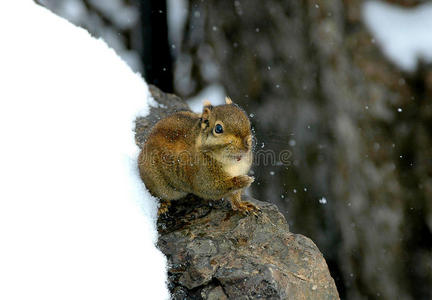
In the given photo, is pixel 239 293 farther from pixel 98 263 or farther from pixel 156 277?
pixel 98 263

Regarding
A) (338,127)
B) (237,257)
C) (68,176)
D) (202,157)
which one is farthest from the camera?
(338,127)

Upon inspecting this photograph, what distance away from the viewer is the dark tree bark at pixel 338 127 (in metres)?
6.22

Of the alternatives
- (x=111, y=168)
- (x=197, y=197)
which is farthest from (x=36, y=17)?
(x=197, y=197)

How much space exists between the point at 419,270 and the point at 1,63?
5.08m

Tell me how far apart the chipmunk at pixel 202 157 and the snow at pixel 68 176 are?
16 centimetres

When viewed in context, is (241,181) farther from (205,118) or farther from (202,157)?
(205,118)

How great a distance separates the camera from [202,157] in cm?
361

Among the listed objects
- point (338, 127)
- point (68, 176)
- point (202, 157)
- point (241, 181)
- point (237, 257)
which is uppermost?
point (68, 176)

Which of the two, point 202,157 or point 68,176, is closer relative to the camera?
point 68,176

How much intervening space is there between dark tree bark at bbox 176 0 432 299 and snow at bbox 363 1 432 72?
0.33ft

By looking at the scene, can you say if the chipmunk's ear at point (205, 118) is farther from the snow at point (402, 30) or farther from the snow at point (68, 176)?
the snow at point (402, 30)

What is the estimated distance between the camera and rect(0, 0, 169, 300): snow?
118 inches

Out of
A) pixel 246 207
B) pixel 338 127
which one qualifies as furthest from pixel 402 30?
pixel 246 207

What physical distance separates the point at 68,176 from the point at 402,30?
434cm
